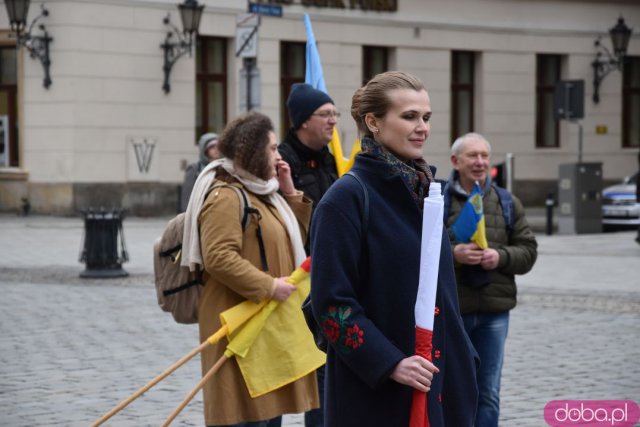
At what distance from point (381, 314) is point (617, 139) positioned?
32279 mm

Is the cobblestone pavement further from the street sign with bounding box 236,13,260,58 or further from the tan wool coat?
the street sign with bounding box 236,13,260,58

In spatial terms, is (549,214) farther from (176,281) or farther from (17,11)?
(176,281)

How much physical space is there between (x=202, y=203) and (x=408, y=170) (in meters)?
Result: 2.07

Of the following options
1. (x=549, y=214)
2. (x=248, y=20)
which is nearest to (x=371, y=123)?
(x=248, y=20)

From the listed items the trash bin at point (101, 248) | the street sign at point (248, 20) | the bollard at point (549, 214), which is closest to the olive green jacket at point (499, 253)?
the trash bin at point (101, 248)

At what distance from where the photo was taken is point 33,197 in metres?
27.0

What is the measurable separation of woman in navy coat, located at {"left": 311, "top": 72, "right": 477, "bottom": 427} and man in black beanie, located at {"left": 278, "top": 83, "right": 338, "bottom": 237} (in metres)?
2.34

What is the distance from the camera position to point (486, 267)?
21.0 feet

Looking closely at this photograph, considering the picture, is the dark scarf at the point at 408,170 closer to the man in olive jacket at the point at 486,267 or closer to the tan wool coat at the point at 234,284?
the tan wool coat at the point at 234,284

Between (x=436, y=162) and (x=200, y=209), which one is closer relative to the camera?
(x=200, y=209)

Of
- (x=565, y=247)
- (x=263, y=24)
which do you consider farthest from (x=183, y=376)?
(x=263, y=24)

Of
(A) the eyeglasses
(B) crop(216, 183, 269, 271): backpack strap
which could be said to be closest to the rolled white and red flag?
(B) crop(216, 183, 269, 271): backpack strap

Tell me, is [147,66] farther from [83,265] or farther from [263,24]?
[83,265]

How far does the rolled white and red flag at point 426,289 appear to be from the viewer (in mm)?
3777
